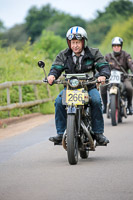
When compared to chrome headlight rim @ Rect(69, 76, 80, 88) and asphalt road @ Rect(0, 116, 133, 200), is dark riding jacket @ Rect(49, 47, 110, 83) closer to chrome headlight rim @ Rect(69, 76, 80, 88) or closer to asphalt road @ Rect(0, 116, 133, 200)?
chrome headlight rim @ Rect(69, 76, 80, 88)

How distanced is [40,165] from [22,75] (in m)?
12.6

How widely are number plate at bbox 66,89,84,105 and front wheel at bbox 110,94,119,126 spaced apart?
542 centimetres

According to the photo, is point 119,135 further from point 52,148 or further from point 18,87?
point 18,87

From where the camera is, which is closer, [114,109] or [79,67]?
[79,67]

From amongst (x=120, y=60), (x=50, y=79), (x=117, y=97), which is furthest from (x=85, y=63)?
(x=120, y=60)

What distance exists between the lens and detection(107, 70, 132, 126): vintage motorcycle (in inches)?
536

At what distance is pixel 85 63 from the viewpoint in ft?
28.0

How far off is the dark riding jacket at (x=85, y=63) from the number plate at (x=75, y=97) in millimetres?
528

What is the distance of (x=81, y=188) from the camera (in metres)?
6.35

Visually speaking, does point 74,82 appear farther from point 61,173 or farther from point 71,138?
point 61,173

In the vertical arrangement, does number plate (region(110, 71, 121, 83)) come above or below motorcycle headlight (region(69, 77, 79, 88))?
above

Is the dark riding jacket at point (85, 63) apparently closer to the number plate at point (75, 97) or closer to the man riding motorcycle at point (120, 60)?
the number plate at point (75, 97)

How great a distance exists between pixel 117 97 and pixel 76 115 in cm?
592

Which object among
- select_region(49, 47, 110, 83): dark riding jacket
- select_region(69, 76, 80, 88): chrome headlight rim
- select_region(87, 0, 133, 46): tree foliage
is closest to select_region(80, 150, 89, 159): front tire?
select_region(69, 76, 80, 88): chrome headlight rim
